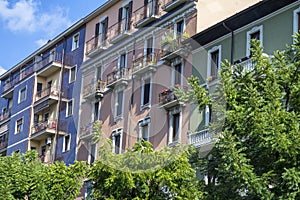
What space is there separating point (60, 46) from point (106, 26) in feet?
21.9

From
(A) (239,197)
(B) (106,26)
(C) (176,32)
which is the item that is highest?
(B) (106,26)

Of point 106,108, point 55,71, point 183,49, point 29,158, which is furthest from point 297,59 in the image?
point 55,71

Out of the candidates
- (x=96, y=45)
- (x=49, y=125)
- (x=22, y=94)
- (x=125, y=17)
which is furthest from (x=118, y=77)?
(x=22, y=94)

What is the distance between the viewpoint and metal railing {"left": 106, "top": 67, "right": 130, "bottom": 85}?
40.0 m

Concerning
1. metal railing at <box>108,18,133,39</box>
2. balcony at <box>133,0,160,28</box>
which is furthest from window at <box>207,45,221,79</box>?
metal railing at <box>108,18,133,39</box>

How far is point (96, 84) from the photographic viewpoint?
42.7 metres

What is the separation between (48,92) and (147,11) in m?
12.0

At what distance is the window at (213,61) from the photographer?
106ft

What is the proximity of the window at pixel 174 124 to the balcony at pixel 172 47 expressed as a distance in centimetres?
267

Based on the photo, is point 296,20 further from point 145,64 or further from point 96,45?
point 96,45

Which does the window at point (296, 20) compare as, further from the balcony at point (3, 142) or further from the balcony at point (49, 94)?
the balcony at point (3, 142)

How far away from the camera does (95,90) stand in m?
42.3

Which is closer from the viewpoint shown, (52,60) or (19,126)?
(52,60)

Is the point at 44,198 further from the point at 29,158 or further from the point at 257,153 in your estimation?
the point at 257,153
